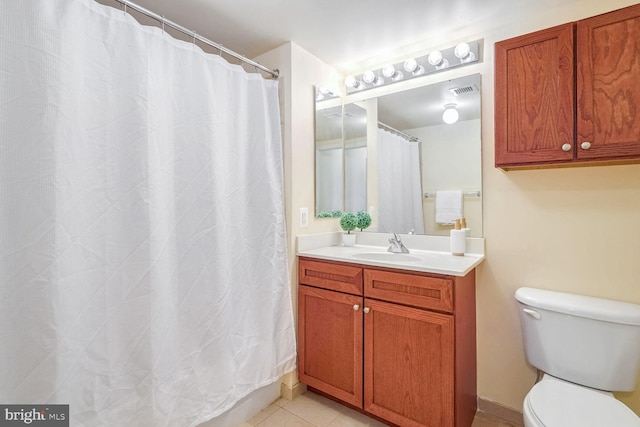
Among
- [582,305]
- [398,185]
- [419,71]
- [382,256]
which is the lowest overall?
[582,305]

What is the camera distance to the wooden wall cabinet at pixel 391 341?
1455mm

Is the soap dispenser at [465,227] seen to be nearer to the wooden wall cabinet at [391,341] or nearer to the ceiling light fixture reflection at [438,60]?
the wooden wall cabinet at [391,341]

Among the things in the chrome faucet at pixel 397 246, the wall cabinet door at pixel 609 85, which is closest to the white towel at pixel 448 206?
the chrome faucet at pixel 397 246

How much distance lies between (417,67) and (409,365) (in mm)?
1806

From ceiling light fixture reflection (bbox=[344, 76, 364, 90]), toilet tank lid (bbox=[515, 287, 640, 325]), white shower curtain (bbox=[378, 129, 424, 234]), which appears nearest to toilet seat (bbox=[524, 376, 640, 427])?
toilet tank lid (bbox=[515, 287, 640, 325])

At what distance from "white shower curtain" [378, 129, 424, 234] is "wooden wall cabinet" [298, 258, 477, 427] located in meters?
0.57

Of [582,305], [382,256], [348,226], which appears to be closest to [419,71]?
[348,226]

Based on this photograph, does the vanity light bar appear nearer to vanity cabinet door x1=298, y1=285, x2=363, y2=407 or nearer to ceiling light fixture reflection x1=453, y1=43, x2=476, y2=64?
ceiling light fixture reflection x1=453, y1=43, x2=476, y2=64

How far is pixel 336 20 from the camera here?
1.75m

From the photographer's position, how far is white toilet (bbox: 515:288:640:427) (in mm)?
1118

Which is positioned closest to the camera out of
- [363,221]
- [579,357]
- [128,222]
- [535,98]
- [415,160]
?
[128,222]

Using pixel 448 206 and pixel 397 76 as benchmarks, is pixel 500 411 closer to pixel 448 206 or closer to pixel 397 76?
pixel 448 206

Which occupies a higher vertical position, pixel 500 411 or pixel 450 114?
pixel 450 114

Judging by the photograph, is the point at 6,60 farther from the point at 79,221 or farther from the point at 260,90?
the point at 260,90
